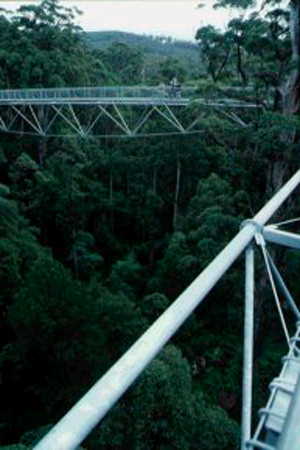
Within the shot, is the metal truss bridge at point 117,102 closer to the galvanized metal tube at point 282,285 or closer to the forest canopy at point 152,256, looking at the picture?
the forest canopy at point 152,256

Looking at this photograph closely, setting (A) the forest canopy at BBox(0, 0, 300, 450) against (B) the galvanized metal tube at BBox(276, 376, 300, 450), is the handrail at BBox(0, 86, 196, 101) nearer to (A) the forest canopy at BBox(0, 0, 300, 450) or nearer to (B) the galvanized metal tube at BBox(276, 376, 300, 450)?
(A) the forest canopy at BBox(0, 0, 300, 450)

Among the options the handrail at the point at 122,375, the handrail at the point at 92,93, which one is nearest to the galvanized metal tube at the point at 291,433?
the handrail at the point at 122,375

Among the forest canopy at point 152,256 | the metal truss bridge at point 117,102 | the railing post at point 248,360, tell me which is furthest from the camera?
the metal truss bridge at point 117,102

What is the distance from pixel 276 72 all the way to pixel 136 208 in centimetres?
1474

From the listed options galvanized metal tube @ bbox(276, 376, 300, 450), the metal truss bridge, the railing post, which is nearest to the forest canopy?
the metal truss bridge

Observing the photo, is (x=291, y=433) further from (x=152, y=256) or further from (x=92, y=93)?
(x=152, y=256)

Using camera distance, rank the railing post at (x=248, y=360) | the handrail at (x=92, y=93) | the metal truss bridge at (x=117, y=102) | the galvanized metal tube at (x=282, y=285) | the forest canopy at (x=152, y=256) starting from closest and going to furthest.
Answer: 1. the railing post at (x=248, y=360)
2. the galvanized metal tube at (x=282, y=285)
3. the forest canopy at (x=152, y=256)
4. the metal truss bridge at (x=117, y=102)
5. the handrail at (x=92, y=93)

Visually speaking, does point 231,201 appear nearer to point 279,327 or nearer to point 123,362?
point 279,327

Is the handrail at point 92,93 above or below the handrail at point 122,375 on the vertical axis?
above

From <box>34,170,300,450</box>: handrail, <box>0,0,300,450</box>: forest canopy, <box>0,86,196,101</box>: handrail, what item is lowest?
<box>0,0,300,450</box>: forest canopy

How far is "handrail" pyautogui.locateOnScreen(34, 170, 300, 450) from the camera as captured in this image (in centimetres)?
71

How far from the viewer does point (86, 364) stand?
29.5 feet

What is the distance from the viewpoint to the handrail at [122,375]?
0.71m

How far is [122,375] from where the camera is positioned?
860mm
